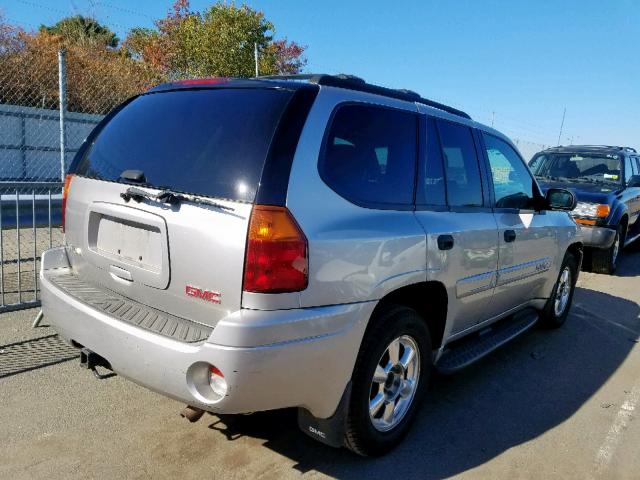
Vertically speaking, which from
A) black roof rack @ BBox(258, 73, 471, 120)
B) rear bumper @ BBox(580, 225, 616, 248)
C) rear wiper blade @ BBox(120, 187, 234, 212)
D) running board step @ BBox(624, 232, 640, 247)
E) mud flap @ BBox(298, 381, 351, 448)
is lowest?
mud flap @ BBox(298, 381, 351, 448)

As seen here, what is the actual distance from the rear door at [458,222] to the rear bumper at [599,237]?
4935 mm

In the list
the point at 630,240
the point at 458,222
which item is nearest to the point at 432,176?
the point at 458,222

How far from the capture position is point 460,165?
3547mm

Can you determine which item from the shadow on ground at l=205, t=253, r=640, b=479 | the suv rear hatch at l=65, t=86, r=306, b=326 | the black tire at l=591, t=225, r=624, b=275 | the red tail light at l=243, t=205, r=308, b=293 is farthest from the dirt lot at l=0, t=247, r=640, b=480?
the black tire at l=591, t=225, r=624, b=275

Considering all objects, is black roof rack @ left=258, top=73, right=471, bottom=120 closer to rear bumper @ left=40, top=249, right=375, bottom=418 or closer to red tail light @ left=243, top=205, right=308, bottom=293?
red tail light @ left=243, top=205, right=308, bottom=293

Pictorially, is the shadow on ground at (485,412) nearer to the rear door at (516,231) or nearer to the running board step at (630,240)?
the rear door at (516,231)

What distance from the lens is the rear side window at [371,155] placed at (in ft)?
8.37

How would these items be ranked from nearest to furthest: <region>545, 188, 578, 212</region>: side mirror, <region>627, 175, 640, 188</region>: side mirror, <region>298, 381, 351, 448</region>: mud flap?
<region>298, 381, 351, 448</region>: mud flap → <region>545, 188, 578, 212</region>: side mirror → <region>627, 175, 640, 188</region>: side mirror

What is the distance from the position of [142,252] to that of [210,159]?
56 cm

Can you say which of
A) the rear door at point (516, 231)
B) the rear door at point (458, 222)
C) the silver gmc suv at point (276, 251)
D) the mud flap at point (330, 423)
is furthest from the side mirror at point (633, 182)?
the mud flap at point (330, 423)

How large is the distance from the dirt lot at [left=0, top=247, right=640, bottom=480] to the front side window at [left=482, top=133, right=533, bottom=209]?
4.42ft

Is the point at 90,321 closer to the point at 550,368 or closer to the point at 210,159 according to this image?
the point at 210,159

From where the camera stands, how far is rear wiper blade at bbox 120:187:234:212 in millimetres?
2326

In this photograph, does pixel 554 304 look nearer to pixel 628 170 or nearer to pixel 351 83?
pixel 351 83
